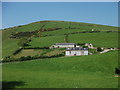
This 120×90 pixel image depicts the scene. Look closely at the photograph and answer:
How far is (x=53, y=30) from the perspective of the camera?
121188 millimetres

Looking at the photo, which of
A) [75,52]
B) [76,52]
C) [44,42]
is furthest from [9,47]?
[76,52]

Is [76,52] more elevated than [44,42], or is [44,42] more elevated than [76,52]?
[44,42]

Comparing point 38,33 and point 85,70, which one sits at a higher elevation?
point 38,33

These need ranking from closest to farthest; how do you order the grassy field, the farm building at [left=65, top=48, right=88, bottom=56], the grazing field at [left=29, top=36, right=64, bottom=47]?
the farm building at [left=65, top=48, right=88, bottom=56]
the grassy field
the grazing field at [left=29, top=36, right=64, bottom=47]

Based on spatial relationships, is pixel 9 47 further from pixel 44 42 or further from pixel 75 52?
pixel 75 52

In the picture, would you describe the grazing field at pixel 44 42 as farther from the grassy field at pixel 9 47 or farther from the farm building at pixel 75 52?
the farm building at pixel 75 52

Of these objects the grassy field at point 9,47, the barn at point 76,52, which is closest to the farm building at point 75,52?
the barn at point 76,52

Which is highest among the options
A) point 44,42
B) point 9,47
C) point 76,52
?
point 44,42

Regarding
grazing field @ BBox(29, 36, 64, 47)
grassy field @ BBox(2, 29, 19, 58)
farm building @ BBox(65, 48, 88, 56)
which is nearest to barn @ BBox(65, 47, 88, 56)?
farm building @ BBox(65, 48, 88, 56)

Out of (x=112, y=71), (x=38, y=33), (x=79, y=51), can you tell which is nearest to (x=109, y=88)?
(x=112, y=71)

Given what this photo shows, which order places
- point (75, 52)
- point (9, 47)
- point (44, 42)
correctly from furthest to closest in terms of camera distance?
1. point (44, 42)
2. point (9, 47)
3. point (75, 52)

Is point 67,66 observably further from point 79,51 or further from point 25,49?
point 25,49

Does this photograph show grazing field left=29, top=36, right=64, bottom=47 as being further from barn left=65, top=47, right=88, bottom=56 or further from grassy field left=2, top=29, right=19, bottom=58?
barn left=65, top=47, right=88, bottom=56

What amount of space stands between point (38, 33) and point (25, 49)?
39771 mm
